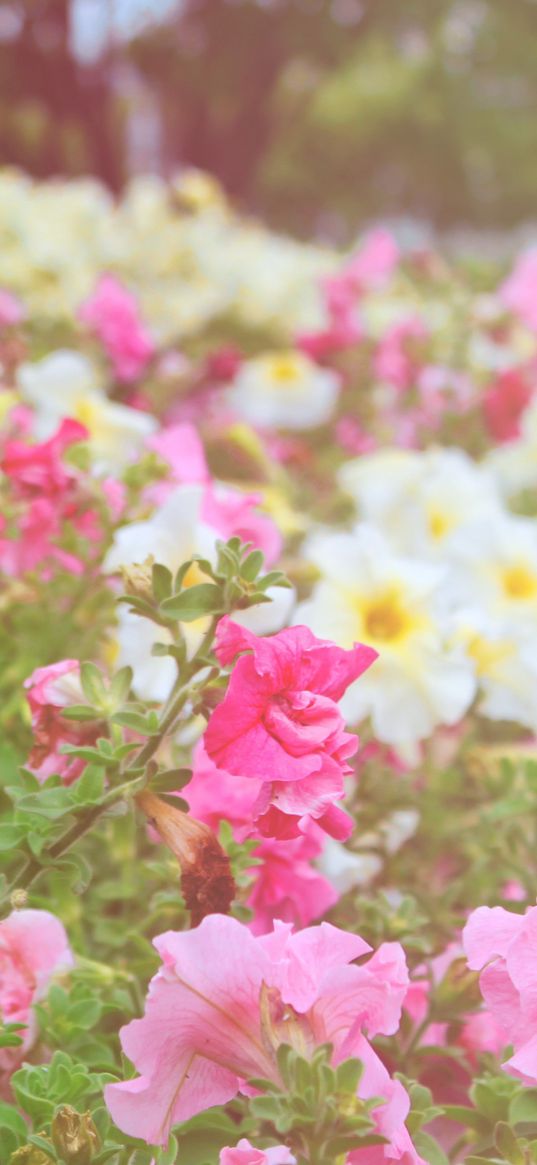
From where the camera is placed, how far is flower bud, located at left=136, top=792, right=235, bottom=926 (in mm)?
431

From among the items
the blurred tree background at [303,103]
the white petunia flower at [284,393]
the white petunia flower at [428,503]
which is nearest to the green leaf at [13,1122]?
the white petunia flower at [428,503]

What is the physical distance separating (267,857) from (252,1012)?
0.14m

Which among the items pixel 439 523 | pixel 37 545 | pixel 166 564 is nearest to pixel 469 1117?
pixel 166 564

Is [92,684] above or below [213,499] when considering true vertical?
below

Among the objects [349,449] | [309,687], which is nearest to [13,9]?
[349,449]

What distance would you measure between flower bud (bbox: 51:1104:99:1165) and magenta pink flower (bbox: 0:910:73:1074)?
10cm

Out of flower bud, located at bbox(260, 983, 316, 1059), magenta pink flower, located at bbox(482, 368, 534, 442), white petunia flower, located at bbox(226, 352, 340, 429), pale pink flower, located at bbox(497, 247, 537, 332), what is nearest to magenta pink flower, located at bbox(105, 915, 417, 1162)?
flower bud, located at bbox(260, 983, 316, 1059)

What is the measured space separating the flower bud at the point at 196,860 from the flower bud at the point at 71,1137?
0.25ft

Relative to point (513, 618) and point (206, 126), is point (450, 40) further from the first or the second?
point (513, 618)

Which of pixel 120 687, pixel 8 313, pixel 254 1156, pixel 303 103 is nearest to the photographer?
pixel 254 1156

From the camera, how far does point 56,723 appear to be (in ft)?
1.61

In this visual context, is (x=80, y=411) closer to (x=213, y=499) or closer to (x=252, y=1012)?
(x=213, y=499)

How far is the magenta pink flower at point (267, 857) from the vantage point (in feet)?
1.75

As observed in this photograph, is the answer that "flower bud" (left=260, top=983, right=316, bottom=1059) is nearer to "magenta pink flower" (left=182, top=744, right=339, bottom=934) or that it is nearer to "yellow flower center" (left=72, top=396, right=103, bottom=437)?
"magenta pink flower" (left=182, top=744, right=339, bottom=934)
